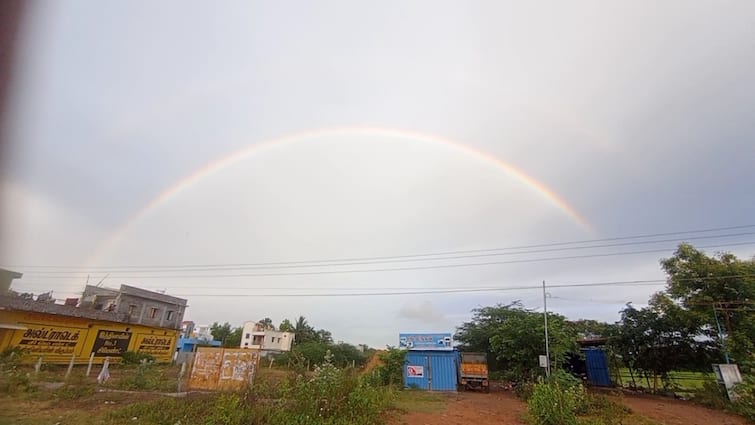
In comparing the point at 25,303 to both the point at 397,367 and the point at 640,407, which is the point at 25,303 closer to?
the point at 397,367

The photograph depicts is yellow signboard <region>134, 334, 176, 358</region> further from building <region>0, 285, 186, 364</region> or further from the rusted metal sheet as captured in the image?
the rusted metal sheet

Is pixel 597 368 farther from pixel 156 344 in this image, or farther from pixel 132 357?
pixel 156 344

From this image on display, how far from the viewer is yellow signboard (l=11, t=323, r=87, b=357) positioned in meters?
18.0

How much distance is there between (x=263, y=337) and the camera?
55156 millimetres

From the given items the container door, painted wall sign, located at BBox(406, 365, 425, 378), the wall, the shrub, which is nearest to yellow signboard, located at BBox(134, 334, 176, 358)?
the wall

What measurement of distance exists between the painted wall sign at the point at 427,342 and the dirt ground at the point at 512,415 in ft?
22.5

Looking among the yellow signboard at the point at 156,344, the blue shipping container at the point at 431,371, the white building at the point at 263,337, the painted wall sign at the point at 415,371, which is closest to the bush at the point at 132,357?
the yellow signboard at the point at 156,344

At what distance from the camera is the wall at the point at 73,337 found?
708 inches

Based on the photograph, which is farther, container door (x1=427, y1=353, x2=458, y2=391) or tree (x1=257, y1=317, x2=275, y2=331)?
tree (x1=257, y1=317, x2=275, y2=331)

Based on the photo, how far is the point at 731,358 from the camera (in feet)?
51.3

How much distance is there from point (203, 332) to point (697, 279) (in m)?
73.6

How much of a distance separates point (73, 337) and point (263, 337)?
122ft

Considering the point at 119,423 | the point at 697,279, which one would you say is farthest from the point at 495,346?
the point at 119,423

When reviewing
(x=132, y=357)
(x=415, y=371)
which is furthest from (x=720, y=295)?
(x=132, y=357)
